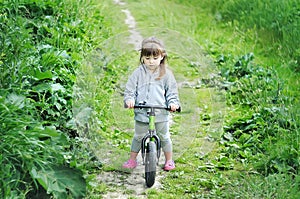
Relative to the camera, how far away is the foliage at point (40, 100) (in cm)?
431

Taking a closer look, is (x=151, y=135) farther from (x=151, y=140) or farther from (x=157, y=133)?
(x=157, y=133)

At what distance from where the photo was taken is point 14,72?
5055 mm

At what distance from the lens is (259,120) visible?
6059mm

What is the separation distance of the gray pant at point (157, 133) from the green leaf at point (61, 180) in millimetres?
721

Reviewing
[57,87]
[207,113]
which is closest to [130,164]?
[57,87]

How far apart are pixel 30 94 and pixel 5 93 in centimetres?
79

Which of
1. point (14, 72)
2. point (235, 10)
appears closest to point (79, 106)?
point (14, 72)

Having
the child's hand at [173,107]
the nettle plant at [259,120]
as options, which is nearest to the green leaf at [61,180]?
the child's hand at [173,107]

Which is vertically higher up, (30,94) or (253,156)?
(30,94)

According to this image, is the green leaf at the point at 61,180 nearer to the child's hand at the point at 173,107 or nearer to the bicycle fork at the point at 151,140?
the bicycle fork at the point at 151,140

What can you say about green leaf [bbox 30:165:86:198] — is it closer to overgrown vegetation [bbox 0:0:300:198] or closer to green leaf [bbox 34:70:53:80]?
overgrown vegetation [bbox 0:0:300:198]

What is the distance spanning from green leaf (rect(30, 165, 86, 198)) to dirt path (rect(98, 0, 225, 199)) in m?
0.41

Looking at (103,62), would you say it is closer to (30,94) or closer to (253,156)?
(30,94)

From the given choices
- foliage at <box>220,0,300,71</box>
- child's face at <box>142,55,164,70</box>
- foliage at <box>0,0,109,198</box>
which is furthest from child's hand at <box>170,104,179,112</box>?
foliage at <box>220,0,300,71</box>
